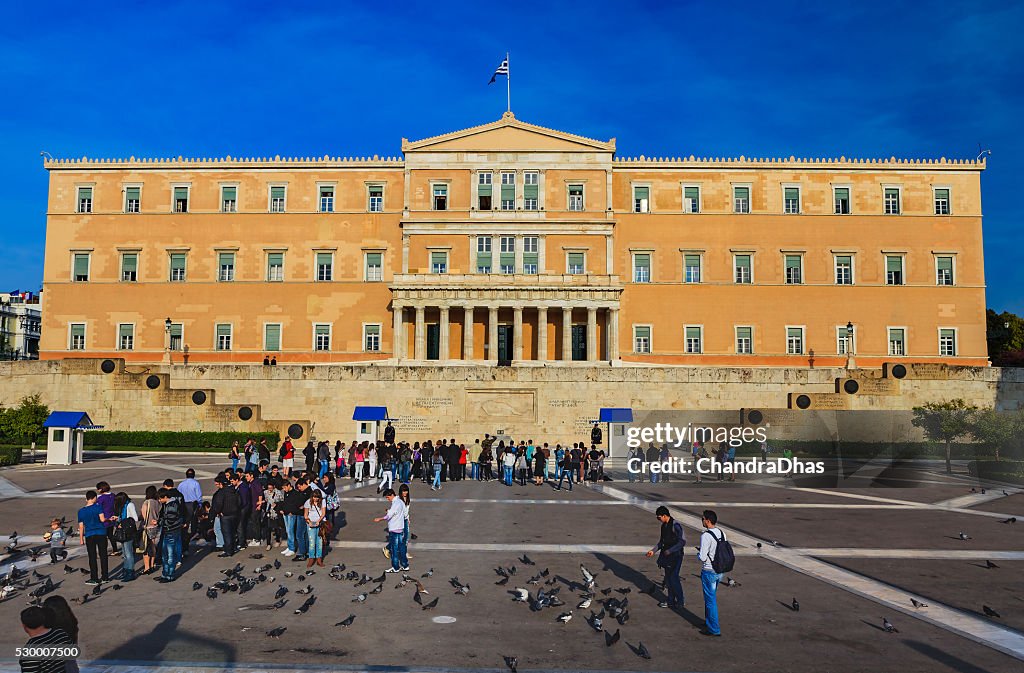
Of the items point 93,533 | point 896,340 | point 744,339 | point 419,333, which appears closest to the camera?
point 93,533

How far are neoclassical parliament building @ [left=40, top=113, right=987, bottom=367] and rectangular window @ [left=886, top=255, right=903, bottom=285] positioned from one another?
0.22 meters

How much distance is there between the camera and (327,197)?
59.1m

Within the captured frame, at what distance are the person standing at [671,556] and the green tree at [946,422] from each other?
87.4ft

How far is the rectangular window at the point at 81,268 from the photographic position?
192 feet

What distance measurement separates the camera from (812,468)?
112ft

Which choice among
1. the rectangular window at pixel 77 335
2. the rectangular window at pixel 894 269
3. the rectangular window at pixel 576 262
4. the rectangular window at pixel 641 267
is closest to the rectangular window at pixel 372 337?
the rectangular window at pixel 576 262

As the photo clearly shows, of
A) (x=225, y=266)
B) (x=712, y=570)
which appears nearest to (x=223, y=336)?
(x=225, y=266)

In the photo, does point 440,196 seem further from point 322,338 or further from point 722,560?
point 722,560

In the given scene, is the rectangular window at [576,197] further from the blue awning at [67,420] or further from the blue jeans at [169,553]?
the blue jeans at [169,553]

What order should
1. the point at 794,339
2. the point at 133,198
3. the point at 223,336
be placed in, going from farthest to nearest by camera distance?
the point at 133,198 < the point at 223,336 < the point at 794,339

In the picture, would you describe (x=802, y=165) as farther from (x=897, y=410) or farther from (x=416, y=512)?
(x=416, y=512)

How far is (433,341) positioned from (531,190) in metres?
13.4

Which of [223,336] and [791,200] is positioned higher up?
[791,200]

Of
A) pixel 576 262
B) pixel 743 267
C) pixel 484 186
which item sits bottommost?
pixel 743 267
